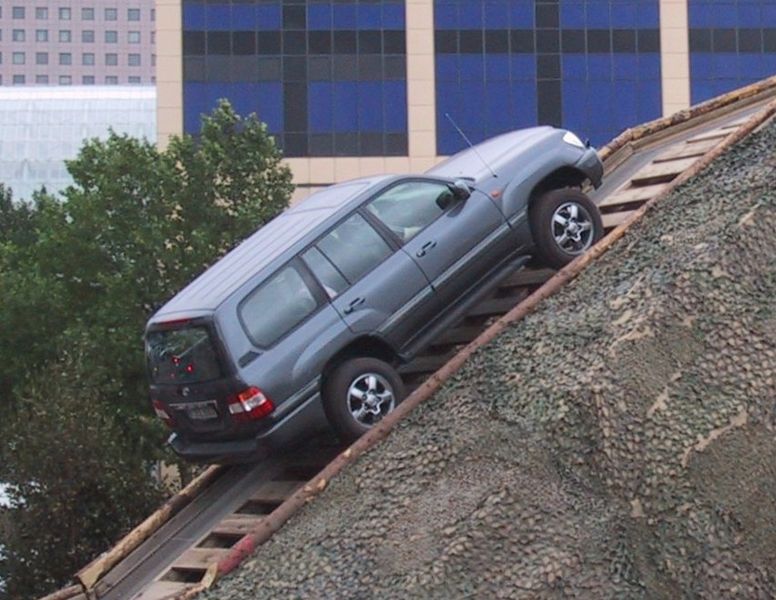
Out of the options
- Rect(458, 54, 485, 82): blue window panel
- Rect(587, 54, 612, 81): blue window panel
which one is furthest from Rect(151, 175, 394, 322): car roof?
Rect(587, 54, 612, 81): blue window panel

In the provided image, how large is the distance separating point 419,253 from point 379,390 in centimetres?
109

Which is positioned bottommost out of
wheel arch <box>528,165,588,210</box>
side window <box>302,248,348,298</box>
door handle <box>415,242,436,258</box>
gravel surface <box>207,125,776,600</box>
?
gravel surface <box>207,125,776,600</box>

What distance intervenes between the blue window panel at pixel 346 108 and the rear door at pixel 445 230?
34.1 metres

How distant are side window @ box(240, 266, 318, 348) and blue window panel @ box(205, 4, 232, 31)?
36293 mm

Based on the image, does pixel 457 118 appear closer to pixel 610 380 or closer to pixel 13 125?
pixel 610 380

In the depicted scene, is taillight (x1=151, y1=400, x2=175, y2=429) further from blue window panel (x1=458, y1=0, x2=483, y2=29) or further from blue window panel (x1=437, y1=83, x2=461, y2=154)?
blue window panel (x1=458, y1=0, x2=483, y2=29)

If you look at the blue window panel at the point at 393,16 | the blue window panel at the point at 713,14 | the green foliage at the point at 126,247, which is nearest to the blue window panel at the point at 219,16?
the blue window panel at the point at 393,16

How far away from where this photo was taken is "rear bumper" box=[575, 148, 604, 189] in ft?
37.5

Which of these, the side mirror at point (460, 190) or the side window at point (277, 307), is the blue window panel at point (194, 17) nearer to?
the side mirror at point (460, 190)

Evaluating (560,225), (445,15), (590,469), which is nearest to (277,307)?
(590,469)

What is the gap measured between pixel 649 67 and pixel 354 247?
121 feet

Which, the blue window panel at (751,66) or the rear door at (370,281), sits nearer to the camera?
the rear door at (370,281)

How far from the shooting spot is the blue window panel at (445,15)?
4497 cm

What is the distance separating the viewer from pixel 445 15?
4506 cm
